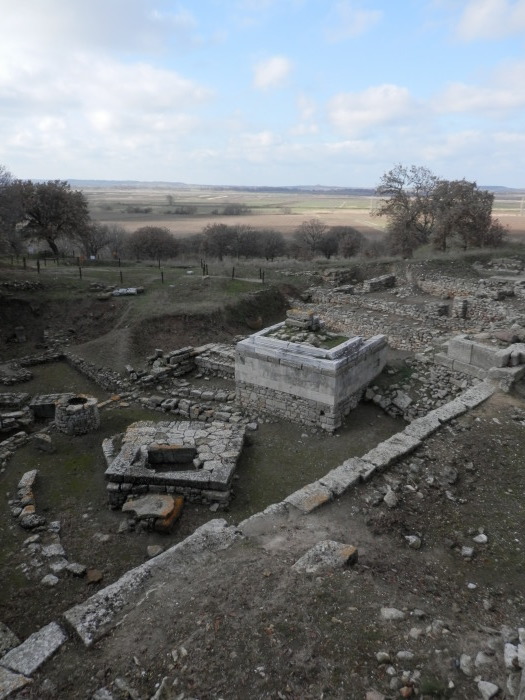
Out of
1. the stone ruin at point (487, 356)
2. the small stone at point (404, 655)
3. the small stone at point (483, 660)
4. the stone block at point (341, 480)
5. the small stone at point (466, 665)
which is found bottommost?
the stone block at point (341, 480)

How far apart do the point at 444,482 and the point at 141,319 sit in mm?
11493

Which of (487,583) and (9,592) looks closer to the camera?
(487,583)

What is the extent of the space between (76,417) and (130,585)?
5692 mm

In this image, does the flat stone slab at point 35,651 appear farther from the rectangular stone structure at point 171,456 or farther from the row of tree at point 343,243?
the row of tree at point 343,243

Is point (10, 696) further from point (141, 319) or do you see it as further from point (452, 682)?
point (141, 319)

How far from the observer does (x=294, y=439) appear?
379 inches

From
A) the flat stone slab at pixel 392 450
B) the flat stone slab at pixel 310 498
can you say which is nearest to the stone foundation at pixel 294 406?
the flat stone slab at pixel 392 450

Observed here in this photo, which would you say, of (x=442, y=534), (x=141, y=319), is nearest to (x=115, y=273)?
(x=141, y=319)

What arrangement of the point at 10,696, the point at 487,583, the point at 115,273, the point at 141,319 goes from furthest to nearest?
1. the point at 115,273
2. the point at 141,319
3. the point at 487,583
4. the point at 10,696

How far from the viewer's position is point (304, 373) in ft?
31.9

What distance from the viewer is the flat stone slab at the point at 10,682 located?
3.83 meters

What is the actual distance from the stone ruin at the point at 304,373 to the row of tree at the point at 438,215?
16.7 metres

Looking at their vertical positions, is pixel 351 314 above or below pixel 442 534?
above

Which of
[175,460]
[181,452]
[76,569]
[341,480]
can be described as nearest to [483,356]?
[341,480]
